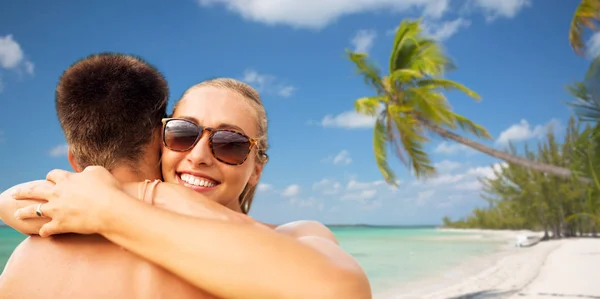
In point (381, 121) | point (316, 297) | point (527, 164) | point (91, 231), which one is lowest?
point (316, 297)

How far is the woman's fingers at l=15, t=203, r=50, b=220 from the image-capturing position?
1320 mm

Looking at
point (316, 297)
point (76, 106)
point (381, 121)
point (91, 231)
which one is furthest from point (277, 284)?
point (381, 121)

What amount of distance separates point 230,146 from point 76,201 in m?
0.75

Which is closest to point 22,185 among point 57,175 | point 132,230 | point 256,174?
point 57,175

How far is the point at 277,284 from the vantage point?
3.73 feet

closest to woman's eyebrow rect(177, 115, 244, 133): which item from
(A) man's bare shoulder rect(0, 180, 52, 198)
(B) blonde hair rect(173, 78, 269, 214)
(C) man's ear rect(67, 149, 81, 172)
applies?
(B) blonde hair rect(173, 78, 269, 214)

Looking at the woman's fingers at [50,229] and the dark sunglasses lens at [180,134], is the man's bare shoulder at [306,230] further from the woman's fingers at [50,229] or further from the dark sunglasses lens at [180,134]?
the woman's fingers at [50,229]

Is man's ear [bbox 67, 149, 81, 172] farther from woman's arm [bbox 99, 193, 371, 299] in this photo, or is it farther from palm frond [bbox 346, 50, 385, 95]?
palm frond [bbox 346, 50, 385, 95]

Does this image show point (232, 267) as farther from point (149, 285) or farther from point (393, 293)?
point (393, 293)

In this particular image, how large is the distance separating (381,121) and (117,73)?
56.0 ft

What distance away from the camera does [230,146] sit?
1945 mm

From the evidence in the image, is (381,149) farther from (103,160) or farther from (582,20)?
(103,160)

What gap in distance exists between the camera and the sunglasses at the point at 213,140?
5.97ft

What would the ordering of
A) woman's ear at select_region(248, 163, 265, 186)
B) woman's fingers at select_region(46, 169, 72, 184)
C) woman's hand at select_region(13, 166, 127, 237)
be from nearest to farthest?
1. woman's hand at select_region(13, 166, 127, 237)
2. woman's fingers at select_region(46, 169, 72, 184)
3. woman's ear at select_region(248, 163, 265, 186)
